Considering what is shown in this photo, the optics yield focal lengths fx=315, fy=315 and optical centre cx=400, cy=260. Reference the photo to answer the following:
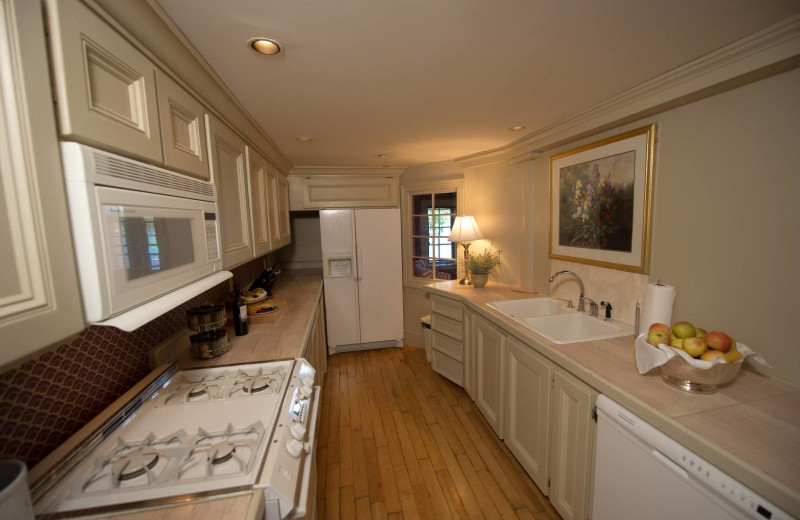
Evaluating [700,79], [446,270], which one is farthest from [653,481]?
[446,270]

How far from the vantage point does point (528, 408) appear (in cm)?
184

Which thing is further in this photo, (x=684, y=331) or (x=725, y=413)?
(x=684, y=331)

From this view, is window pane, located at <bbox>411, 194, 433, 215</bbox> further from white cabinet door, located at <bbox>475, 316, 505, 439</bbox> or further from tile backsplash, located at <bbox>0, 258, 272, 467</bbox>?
tile backsplash, located at <bbox>0, 258, 272, 467</bbox>

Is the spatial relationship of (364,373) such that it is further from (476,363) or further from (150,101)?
(150,101)

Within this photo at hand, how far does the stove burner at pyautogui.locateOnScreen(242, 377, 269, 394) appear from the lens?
4.13 feet

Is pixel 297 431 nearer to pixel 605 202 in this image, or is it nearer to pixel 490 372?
pixel 490 372

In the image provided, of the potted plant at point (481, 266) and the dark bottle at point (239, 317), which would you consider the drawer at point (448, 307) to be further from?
the dark bottle at point (239, 317)

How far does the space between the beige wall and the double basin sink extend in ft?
1.20

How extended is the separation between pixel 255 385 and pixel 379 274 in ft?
8.28

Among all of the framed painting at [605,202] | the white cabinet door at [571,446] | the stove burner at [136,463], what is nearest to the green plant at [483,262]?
the framed painting at [605,202]

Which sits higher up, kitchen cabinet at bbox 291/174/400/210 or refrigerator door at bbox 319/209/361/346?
kitchen cabinet at bbox 291/174/400/210

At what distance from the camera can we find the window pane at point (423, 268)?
3857mm

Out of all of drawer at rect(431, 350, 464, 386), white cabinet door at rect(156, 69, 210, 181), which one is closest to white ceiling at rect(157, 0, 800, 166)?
white cabinet door at rect(156, 69, 210, 181)

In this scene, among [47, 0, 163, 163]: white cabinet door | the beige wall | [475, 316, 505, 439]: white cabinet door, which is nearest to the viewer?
[47, 0, 163, 163]: white cabinet door
